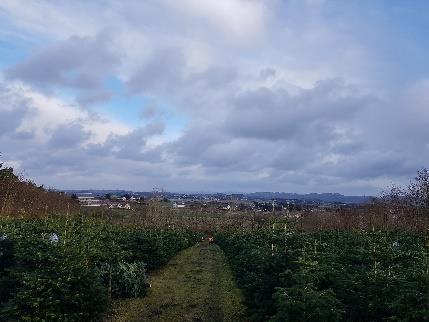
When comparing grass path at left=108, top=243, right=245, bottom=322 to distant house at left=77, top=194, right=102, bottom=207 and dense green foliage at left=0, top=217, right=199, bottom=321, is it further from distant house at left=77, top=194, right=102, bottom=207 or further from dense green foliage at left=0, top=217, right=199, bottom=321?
distant house at left=77, top=194, right=102, bottom=207

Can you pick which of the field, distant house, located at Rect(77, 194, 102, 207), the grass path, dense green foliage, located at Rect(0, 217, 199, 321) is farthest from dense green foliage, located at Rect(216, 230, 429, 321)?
distant house, located at Rect(77, 194, 102, 207)

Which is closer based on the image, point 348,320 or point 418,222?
point 348,320

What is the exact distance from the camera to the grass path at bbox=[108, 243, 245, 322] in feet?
50.5

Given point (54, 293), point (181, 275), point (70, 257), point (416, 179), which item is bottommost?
point (181, 275)

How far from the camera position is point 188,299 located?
18.0m

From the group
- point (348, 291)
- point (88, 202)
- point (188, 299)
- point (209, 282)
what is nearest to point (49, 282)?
point (188, 299)

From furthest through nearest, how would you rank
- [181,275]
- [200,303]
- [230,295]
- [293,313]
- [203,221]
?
1. [203,221]
2. [181,275]
3. [230,295]
4. [200,303]
5. [293,313]

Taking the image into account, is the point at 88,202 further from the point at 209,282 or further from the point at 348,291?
the point at 348,291

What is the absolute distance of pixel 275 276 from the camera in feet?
40.3

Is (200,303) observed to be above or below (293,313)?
below

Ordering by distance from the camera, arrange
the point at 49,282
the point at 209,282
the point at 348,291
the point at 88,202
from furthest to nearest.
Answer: the point at 88,202, the point at 209,282, the point at 49,282, the point at 348,291

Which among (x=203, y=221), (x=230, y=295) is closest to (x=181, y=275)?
(x=230, y=295)

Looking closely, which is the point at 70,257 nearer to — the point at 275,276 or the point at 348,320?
the point at 275,276

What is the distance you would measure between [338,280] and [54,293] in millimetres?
7491
